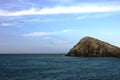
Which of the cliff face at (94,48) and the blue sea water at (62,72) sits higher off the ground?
the cliff face at (94,48)

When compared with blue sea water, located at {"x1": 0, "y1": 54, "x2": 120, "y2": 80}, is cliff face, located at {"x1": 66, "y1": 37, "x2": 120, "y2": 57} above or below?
above

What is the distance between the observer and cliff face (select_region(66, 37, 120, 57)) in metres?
171

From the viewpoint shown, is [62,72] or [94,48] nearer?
[62,72]

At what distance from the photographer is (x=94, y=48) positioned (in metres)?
174

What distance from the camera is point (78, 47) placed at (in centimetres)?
17950

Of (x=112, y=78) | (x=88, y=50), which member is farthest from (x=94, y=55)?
(x=112, y=78)

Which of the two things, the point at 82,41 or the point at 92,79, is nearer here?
the point at 92,79

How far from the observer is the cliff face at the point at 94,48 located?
171 m

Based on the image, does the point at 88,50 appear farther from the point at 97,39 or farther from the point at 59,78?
the point at 59,78

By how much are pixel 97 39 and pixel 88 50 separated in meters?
9.32

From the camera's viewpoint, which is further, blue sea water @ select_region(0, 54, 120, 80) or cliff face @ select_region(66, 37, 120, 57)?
cliff face @ select_region(66, 37, 120, 57)

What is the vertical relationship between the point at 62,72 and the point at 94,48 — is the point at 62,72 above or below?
below

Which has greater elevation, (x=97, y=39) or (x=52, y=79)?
(x=97, y=39)

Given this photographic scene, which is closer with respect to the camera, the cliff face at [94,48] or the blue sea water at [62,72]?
the blue sea water at [62,72]
